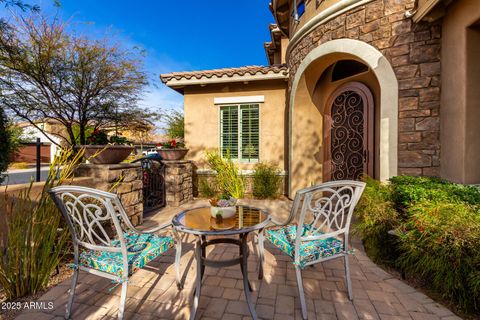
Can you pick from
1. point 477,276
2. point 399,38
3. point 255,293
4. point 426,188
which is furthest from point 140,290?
point 399,38

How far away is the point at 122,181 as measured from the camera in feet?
13.0

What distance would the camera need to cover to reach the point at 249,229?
81.7 inches

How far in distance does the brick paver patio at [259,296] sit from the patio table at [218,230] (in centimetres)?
23

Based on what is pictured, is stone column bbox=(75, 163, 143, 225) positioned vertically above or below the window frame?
below

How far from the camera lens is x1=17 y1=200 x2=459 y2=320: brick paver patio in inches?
79.4

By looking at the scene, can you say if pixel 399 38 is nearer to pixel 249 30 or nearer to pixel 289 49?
pixel 289 49

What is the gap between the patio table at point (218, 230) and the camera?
6.52ft

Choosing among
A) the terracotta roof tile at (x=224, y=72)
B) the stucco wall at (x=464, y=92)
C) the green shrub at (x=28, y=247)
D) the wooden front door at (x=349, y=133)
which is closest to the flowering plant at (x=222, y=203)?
the green shrub at (x=28, y=247)

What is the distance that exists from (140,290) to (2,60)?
686 cm

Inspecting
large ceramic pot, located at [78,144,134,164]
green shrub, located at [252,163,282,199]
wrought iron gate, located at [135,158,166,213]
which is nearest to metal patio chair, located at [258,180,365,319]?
large ceramic pot, located at [78,144,134,164]

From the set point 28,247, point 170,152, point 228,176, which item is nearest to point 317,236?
point 28,247

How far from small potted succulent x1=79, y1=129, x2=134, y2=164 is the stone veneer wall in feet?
15.8

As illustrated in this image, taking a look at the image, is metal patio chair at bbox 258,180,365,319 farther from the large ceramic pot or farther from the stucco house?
the large ceramic pot

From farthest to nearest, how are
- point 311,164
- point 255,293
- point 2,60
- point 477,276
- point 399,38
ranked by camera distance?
point 311,164 < point 2,60 < point 399,38 < point 255,293 < point 477,276
